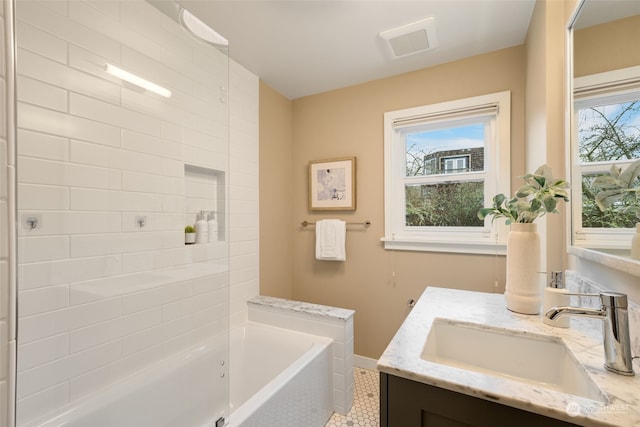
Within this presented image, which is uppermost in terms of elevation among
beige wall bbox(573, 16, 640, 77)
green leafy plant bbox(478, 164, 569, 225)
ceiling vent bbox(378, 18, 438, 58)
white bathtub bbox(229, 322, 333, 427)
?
ceiling vent bbox(378, 18, 438, 58)

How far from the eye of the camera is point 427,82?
6.55 feet

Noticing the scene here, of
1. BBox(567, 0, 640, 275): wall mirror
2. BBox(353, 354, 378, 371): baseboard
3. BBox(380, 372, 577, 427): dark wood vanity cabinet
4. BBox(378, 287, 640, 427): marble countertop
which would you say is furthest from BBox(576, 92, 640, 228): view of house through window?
BBox(353, 354, 378, 371): baseboard

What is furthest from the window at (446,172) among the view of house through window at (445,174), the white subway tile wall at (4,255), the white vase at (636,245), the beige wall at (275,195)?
the white subway tile wall at (4,255)

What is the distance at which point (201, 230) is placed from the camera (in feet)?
5.57

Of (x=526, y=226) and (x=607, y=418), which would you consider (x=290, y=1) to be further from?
(x=607, y=418)

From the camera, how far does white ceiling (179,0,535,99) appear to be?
4.72 feet

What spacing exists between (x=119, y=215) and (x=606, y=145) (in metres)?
1.90

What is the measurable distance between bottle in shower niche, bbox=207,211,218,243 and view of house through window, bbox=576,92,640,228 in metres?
1.81

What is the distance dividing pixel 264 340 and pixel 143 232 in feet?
3.33

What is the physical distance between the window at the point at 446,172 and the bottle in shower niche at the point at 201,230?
1.27 m

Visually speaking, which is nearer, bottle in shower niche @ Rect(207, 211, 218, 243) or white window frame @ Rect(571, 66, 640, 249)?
white window frame @ Rect(571, 66, 640, 249)

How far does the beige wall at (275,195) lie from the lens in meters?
2.25

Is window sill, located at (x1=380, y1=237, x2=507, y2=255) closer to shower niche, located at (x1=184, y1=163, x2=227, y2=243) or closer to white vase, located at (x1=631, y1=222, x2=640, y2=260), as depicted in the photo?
white vase, located at (x1=631, y1=222, x2=640, y2=260)

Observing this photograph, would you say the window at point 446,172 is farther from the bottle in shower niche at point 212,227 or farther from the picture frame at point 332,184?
the bottle in shower niche at point 212,227
